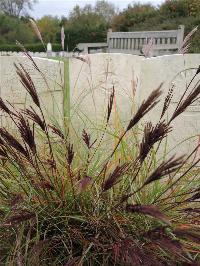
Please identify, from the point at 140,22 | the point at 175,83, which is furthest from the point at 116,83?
the point at 140,22

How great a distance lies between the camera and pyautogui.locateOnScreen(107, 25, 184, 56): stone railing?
1143 cm

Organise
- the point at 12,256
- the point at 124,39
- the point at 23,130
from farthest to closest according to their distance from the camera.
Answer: the point at 124,39 → the point at 12,256 → the point at 23,130

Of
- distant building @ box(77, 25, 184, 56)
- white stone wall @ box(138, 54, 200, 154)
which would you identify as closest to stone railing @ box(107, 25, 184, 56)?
distant building @ box(77, 25, 184, 56)

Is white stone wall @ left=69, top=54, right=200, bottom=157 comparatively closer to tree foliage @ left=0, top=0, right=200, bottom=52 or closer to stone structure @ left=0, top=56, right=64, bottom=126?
stone structure @ left=0, top=56, right=64, bottom=126

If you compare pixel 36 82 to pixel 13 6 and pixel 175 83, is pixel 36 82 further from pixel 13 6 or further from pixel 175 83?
pixel 13 6

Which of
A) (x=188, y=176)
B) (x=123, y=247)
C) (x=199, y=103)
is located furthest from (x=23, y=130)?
(x=199, y=103)

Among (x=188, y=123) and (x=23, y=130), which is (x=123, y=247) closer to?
(x=23, y=130)

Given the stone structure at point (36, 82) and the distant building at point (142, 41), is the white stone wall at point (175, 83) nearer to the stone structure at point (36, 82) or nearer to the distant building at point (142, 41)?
the stone structure at point (36, 82)

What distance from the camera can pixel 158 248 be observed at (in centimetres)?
147

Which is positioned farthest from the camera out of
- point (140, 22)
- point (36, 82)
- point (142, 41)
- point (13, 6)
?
point (13, 6)

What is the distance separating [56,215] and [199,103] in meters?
Result: 1.58

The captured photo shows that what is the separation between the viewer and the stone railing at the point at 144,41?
37.5 ft

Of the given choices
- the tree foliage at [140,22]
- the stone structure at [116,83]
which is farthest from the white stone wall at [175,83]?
the tree foliage at [140,22]

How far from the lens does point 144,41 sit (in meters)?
11.3
